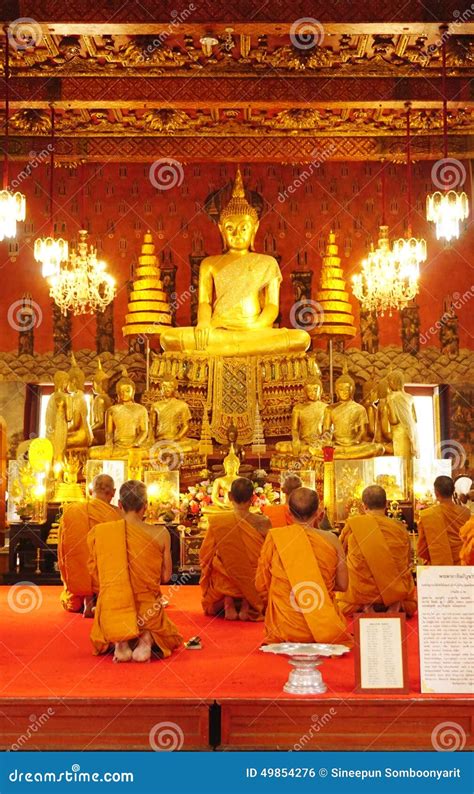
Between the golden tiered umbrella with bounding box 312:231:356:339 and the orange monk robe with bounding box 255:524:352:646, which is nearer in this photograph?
the orange monk robe with bounding box 255:524:352:646

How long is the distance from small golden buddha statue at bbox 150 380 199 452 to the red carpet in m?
4.29

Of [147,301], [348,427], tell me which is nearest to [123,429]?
[348,427]

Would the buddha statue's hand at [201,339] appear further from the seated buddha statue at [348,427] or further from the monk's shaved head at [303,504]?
the monk's shaved head at [303,504]

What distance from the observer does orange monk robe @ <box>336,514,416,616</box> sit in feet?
18.6

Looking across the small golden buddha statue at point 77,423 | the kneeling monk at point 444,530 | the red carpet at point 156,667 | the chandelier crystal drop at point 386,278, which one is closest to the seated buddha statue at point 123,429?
the small golden buddha statue at point 77,423

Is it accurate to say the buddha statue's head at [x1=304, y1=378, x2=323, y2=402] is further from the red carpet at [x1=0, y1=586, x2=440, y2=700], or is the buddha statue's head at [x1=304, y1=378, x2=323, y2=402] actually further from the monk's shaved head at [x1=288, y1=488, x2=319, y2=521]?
the monk's shaved head at [x1=288, y1=488, x2=319, y2=521]

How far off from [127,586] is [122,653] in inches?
13.7

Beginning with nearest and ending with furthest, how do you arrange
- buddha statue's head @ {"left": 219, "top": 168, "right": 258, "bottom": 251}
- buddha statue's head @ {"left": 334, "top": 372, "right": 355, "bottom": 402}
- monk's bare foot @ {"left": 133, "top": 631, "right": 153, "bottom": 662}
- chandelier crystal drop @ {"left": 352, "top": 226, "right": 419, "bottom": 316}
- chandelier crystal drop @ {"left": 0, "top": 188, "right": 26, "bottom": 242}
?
monk's bare foot @ {"left": 133, "top": 631, "right": 153, "bottom": 662}
chandelier crystal drop @ {"left": 0, "top": 188, "right": 26, "bottom": 242}
buddha statue's head @ {"left": 334, "top": 372, "right": 355, "bottom": 402}
chandelier crystal drop @ {"left": 352, "top": 226, "right": 419, "bottom": 316}
buddha statue's head @ {"left": 219, "top": 168, "right": 258, "bottom": 251}

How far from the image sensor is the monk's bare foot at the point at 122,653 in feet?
16.2

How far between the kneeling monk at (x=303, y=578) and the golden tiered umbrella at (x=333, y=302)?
8.02m

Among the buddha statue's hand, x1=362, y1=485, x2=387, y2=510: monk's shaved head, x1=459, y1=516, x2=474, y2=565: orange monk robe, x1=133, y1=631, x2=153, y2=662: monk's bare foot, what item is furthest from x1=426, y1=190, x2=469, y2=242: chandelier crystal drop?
x1=133, y1=631, x2=153, y2=662: monk's bare foot

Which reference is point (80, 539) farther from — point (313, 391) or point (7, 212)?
point (313, 391)

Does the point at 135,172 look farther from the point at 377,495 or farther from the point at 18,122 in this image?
the point at 377,495

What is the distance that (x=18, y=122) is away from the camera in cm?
1146
